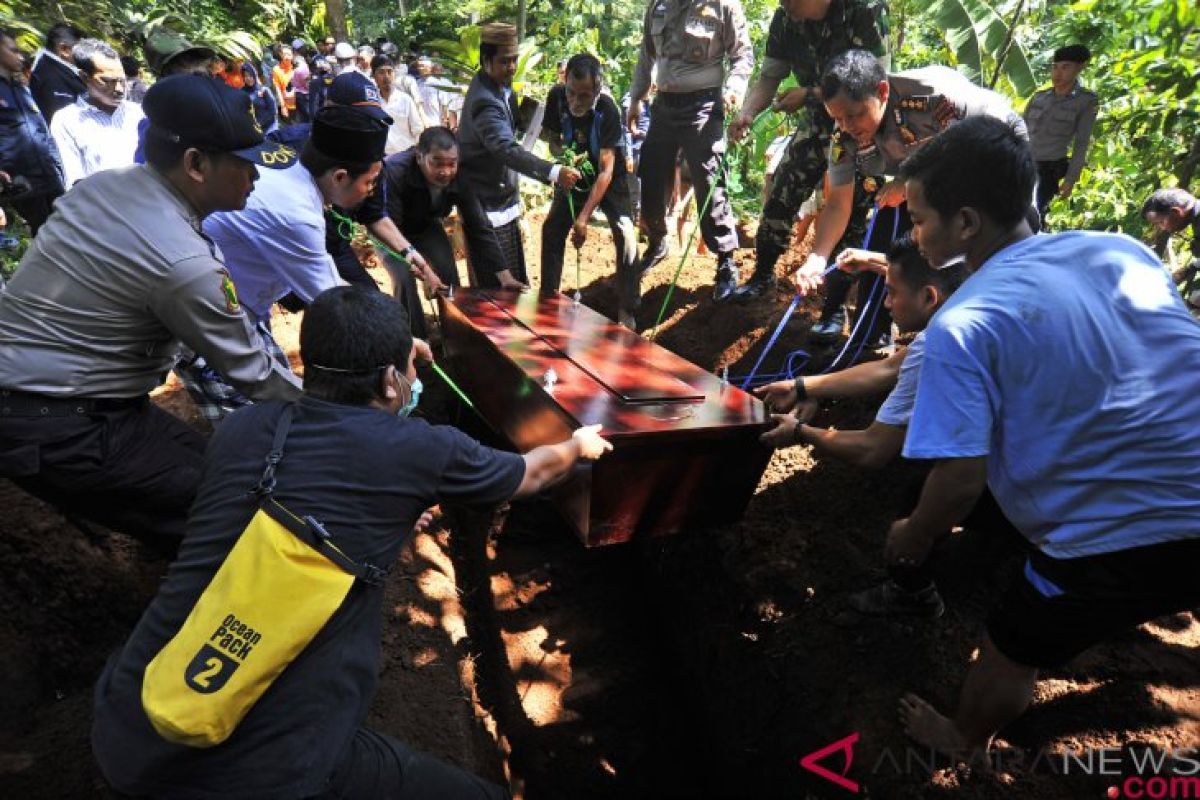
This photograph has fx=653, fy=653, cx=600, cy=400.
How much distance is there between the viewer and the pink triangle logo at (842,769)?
209cm

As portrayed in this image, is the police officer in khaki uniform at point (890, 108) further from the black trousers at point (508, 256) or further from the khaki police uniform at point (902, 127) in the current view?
the black trousers at point (508, 256)

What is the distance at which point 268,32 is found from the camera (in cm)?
1438

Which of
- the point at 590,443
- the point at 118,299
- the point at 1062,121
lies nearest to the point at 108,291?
the point at 118,299

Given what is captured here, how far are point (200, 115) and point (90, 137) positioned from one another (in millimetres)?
3086

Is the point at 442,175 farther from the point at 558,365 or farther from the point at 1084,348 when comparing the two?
the point at 1084,348

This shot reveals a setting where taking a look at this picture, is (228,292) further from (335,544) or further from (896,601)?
(896,601)

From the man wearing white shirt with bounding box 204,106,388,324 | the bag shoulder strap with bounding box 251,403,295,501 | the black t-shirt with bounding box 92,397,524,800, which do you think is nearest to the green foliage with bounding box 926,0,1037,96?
the man wearing white shirt with bounding box 204,106,388,324

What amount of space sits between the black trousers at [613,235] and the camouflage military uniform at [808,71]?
96 centimetres

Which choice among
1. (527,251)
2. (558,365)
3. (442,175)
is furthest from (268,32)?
(558,365)

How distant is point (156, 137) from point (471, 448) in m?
1.30

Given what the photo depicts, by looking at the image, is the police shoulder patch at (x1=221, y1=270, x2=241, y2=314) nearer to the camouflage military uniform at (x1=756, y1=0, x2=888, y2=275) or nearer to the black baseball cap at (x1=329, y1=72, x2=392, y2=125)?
the black baseball cap at (x1=329, y1=72, x2=392, y2=125)

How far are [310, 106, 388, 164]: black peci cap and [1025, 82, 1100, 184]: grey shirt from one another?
5583 mm

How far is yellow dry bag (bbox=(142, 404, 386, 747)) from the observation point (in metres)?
1.19

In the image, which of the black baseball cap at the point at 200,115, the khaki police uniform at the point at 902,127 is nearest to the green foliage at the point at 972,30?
the khaki police uniform at the point at 902,127
